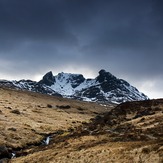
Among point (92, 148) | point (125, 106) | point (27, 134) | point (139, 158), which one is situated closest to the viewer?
point (139, 158)

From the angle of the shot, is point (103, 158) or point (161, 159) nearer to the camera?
point (161, 159)

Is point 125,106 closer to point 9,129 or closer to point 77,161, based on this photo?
point 9,129

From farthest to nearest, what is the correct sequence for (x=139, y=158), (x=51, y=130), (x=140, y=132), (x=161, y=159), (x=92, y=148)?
(x=51, y=130)
(x=140, y=132)
(x=92, y=148)
(x=139, y=158)
(x=161, y=159)

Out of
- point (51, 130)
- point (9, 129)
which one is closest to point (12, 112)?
point (51, 130)

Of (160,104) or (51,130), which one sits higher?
(160,104)

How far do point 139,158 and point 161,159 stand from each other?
305cm

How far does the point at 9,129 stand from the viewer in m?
80.6

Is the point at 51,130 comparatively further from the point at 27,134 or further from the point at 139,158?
the point at 139,158

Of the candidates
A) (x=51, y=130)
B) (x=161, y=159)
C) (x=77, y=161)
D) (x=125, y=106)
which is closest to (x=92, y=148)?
(x=77, y=161)

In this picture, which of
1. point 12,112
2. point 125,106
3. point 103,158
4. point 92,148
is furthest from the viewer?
point 12,112

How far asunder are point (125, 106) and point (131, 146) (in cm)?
6113

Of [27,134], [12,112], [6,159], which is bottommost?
[6,159]

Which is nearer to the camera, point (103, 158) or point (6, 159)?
point (103, 158)

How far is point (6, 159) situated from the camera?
53312mm
